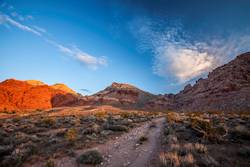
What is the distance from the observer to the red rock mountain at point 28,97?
71.8 m

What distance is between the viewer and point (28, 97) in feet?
252

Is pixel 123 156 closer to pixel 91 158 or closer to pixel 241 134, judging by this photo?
pixel 91 158

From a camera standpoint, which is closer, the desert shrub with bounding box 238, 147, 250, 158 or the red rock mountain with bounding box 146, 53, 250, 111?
the desert shrub with bounding box 238, 147, 250, 158

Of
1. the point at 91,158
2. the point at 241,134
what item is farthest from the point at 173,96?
the point at 91,158

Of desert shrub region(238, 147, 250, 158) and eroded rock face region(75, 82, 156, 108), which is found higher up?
eroded rock face region(75, 82, 156, 108)

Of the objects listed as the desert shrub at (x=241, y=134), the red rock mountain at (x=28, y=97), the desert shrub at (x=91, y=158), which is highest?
the red rock mountain at (x=28, y=97)

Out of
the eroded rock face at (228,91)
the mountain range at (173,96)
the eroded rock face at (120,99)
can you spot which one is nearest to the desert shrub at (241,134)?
the eroded rock face at (228,91)

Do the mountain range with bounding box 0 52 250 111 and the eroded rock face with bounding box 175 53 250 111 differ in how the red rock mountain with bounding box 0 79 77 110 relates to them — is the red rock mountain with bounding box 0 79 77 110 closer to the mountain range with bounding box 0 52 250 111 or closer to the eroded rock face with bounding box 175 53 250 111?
the mountain range with bounding box 0 52 250 111

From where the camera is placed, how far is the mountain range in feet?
177

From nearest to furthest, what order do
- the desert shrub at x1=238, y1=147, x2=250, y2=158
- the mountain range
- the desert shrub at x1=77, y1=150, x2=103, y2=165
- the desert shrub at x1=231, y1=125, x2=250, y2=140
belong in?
the desert shrub at x1=238, y1=147, x2=250, y2=158, the desert shrub at x1=77, y1=150, x2=103, y2=165, the desert shrub at x1=231, y1=125, x2=250, y2=140, the mountain range

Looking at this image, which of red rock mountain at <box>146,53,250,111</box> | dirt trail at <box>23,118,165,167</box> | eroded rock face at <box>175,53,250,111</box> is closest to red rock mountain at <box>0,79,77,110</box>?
red rock mountain at <box>146,53,250,111</box>

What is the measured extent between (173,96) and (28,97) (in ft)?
248

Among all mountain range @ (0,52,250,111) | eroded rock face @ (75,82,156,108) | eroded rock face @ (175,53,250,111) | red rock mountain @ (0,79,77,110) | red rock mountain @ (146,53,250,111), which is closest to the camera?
eroded rock face @ (175,53,250,111)

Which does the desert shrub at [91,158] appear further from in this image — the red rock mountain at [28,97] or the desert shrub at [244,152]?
the red rock mountain at [28,97]
